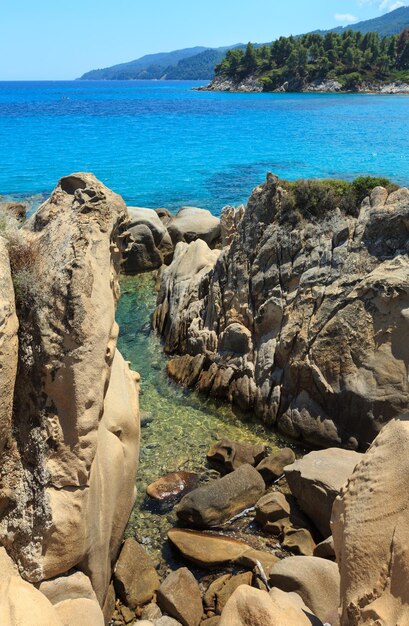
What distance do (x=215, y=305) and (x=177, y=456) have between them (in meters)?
5.30

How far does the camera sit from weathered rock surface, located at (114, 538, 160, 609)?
29.8ft

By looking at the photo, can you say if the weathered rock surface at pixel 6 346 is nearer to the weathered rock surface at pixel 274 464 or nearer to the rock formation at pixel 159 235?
the weathered rock surface at pixel 274 464

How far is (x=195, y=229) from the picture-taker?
27.2 m

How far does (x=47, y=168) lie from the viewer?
51.5m

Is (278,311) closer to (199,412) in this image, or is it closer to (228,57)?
(199,412)

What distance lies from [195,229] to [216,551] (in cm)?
1910

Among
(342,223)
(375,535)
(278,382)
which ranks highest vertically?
(342,223)

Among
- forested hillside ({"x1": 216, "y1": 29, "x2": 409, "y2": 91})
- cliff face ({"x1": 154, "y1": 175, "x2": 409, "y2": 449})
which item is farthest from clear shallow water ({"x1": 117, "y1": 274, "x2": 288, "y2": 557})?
forested hillside ({"x1": 216, "y1": 29, "x2": 409, "y2": 91})

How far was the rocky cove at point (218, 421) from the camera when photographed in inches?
253

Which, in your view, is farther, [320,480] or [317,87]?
[317,87]

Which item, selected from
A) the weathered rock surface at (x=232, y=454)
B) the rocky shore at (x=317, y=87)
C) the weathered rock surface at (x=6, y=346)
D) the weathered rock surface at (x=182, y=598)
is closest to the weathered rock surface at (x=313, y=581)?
the weathered rock surface at (x=182, y=598)

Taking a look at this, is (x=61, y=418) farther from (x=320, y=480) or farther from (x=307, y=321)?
(x=307, y=321)

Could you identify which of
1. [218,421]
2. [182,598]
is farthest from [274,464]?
[182,598]

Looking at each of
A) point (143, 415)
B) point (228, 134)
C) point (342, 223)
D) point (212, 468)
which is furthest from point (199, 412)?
point (228, 134)
